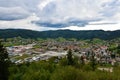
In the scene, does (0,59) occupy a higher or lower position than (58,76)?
higher

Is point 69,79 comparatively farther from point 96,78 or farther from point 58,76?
point 96,78

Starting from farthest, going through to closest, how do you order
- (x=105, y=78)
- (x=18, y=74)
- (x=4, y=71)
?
1. (x=18, y=74)
2. (x=105, y=78)
3. (x=4, y=71)

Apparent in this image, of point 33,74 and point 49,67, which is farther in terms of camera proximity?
point 49,67

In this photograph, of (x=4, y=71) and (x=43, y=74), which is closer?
(x=4, y=71)

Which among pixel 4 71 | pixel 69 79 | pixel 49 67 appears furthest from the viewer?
pixel 49 67

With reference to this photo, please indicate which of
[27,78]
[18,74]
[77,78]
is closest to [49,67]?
[18,74]

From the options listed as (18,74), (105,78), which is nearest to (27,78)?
(18,74)

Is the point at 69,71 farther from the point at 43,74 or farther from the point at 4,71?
the point at 4,71

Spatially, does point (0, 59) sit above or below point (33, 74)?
above

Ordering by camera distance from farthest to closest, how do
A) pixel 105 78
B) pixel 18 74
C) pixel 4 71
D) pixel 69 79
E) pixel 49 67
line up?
pixel 49 67, pixel 18 74, pixel 105 78, pixel 69 79, pixel 4 71
